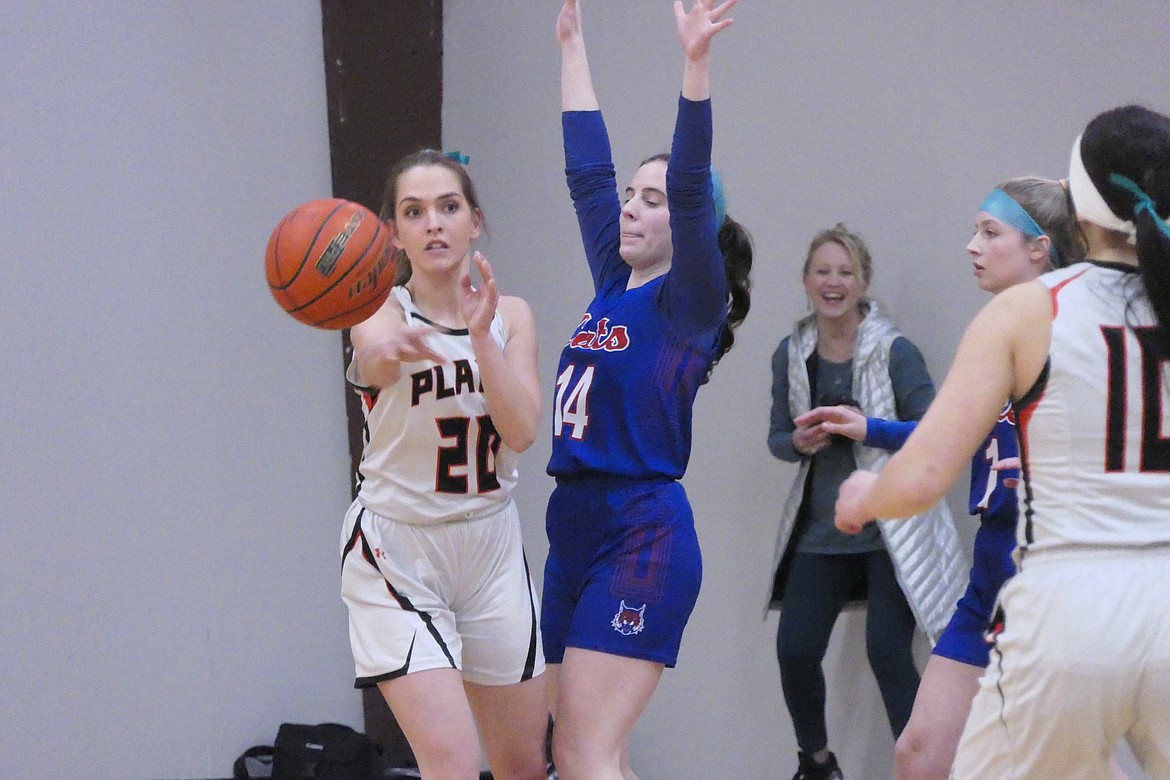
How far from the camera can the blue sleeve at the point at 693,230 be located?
2.81 m

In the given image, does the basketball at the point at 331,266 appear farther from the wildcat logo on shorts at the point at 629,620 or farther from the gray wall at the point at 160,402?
the gray wall at the point at 160,402

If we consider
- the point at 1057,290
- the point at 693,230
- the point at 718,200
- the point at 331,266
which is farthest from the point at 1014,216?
the point at 331,266

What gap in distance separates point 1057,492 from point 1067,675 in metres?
0.30

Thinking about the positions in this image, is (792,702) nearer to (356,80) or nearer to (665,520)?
(665,520)

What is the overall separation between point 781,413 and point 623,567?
1.78 m

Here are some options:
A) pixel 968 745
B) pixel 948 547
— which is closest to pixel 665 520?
pixel 968 745

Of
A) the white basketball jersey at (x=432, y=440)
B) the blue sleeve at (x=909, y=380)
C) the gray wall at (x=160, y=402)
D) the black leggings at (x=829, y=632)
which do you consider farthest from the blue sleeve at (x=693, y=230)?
the gray wall at (x=160, y=402)

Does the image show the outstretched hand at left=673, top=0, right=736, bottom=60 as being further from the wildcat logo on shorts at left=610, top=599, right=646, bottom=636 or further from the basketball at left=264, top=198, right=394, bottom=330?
the wildcat logo on shorts at left=610, top=599, right=646, bottom=636

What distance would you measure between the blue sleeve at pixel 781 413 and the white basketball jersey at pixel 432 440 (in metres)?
1.65

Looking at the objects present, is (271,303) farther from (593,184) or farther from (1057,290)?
(1057,290)

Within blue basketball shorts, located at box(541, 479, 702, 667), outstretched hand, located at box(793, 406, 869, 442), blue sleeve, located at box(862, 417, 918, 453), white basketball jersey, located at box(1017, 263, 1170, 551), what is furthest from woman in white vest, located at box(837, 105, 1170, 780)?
blue sleeve, located at box(862, 417, 918, 453)

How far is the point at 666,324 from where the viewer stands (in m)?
3.04

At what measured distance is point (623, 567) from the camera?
2.92 metres

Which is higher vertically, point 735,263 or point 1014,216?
point 1014,216
